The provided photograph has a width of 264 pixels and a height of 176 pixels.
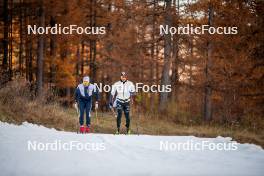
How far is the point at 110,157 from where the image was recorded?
29.5ft

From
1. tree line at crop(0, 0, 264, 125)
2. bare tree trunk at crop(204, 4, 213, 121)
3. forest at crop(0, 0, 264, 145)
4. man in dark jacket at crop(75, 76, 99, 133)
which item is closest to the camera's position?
man in dark jacket at crop(75, 76, 99, 133)

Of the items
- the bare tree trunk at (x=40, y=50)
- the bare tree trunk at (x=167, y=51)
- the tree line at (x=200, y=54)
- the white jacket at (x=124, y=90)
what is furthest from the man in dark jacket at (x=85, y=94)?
the bare tree trunk at (x=40, y=50)

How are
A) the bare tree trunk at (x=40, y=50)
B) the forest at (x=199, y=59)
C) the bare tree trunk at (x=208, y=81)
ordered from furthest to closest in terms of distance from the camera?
the bare tree trunk at (x=40, y=50)
the bare tree trunk at (x=208, y=81)
the forest at (x=199, y=59)

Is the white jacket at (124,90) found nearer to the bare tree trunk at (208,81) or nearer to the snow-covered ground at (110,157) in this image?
the snow-covered ground at (110,157)

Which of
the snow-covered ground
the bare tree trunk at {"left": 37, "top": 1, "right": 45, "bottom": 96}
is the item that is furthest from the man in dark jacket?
the bare tree trunk at {"left": 37, "top": 1, "right": 45, "bottom": 96}

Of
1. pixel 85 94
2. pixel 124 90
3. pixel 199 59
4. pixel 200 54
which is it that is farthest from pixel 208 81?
pixel 85 94

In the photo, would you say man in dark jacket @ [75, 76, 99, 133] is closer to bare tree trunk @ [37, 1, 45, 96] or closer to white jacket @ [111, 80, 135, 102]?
white jacket @ [111, 80, 135, 102]

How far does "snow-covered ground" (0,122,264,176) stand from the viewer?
8.05m

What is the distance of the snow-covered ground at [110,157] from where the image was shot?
8.05 meters

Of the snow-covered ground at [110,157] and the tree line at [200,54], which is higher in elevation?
the tree line at [200,54]

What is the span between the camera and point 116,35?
74.7 ft

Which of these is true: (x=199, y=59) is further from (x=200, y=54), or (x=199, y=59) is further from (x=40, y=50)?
(x=40, y=50)

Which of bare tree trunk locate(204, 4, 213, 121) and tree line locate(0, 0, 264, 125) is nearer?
tree line locate(0, 0, 264, 125)

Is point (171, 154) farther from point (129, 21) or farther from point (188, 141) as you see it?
point (129, 21)
